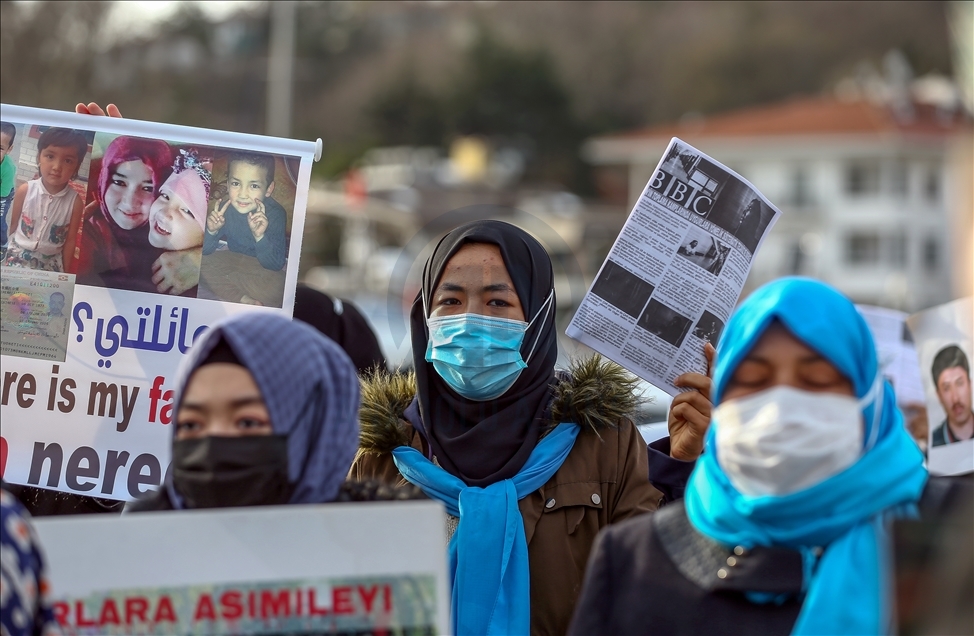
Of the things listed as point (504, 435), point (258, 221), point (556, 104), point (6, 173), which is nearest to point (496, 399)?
point (504, 435)

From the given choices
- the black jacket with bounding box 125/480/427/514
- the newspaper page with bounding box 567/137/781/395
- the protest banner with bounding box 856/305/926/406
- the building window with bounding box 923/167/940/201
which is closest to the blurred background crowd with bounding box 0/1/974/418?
the building window with bounding box 923/167/940/201

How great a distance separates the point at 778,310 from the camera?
8.15 ft

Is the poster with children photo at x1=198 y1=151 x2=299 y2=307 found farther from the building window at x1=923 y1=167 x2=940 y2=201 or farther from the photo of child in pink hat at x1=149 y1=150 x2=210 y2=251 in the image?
the building window at x1=923 y1=167 x2=940 y2=201

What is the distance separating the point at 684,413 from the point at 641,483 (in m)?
0.23

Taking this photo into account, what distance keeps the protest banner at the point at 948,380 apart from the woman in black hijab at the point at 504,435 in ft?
5.17

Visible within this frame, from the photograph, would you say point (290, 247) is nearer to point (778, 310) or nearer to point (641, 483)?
point (641, 483)

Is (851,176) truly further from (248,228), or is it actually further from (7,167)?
(7,167)

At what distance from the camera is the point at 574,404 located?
3.56 m

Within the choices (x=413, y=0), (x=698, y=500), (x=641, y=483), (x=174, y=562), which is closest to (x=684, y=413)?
(x=641, y=483)

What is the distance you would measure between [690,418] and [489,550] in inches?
26.6

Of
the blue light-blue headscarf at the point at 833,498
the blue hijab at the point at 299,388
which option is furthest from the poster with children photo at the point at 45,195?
the blue light-blue headscarf at the point at 833,498

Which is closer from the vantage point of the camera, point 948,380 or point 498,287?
point 498,287

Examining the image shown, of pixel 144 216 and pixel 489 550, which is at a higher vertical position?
pixel 144 216

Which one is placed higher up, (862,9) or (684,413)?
(862,9)
